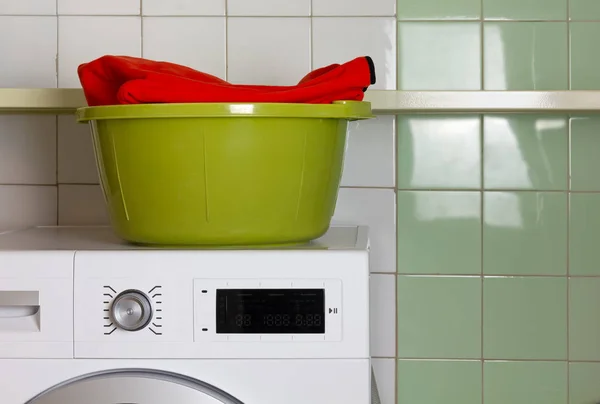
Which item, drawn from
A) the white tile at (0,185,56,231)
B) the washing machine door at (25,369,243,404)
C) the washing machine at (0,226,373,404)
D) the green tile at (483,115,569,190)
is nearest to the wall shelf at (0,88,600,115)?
the green tile at (483,115,569,190)

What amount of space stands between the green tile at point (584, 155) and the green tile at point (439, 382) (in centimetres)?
40

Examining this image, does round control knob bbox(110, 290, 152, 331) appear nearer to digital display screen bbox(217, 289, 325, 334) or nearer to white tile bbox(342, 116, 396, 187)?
digital display screen bbox(217, 289, 325, 334)

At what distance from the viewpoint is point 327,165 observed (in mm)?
1094

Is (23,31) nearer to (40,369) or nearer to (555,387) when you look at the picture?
(40,369)

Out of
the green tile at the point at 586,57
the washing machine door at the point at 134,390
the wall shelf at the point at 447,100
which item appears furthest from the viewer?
the green tile at the point at 586,57

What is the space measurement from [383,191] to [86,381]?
741 mm

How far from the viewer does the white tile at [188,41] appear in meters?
1.55

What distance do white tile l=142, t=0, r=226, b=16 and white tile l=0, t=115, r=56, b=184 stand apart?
30cm

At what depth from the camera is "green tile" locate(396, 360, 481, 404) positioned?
1539mm

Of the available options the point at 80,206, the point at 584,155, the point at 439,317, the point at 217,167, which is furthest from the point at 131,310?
the point at 584,155

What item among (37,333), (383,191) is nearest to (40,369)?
(37,333)

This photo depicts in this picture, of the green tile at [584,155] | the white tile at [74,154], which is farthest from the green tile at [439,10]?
the white tile at [74,154]

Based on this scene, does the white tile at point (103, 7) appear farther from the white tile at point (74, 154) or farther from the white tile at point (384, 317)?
the white tile at point (384, 317)

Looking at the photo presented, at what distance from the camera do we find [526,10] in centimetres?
153
